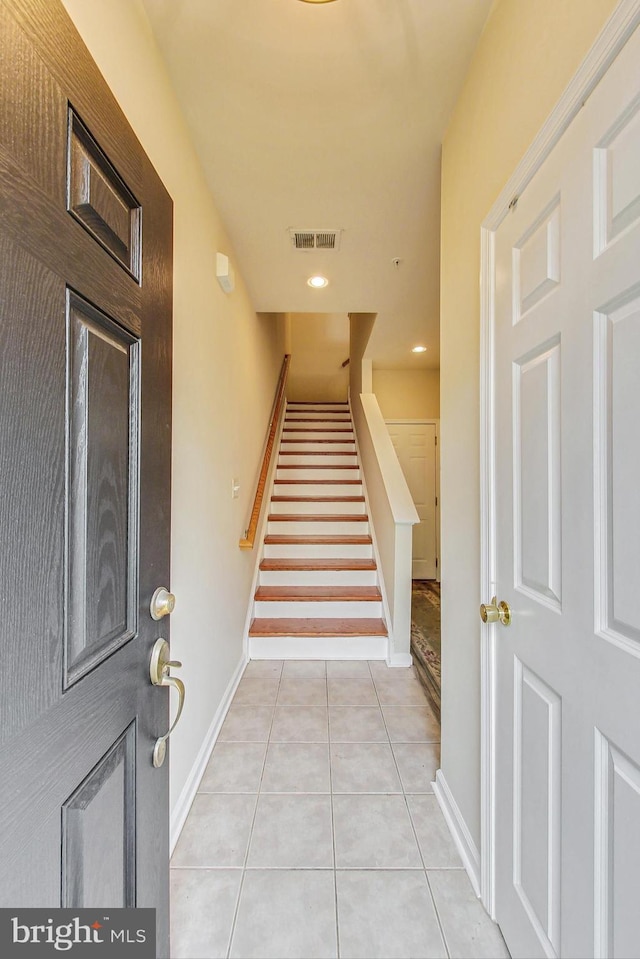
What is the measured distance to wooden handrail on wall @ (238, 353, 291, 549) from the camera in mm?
2576

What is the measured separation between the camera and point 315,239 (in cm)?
217

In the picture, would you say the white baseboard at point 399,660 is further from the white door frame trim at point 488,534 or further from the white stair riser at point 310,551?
the white door frame trim at point 488,534

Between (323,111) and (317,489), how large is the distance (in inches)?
122

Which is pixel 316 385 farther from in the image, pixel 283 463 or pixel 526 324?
pixel 526 324

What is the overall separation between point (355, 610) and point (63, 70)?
2.93m

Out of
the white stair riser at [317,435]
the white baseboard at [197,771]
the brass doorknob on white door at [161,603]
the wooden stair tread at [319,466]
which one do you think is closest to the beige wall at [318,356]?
the white stair riser at [317,435]

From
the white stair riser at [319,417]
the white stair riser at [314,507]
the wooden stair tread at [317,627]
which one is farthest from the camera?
the white stair riser at [319,417]

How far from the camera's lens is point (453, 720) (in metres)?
1.46

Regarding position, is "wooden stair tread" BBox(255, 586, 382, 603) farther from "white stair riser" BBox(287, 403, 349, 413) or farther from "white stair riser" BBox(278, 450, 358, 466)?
"white stair riser" BBox(287, 403, 349, 413)

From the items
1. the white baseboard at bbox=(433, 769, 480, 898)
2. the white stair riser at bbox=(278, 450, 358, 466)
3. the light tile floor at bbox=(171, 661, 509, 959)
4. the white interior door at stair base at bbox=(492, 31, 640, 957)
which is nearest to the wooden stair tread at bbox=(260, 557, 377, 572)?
the light tile floor at bbox=(171, 661, 509, 959)

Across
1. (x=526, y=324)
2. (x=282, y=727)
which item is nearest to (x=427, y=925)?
(x=282, y=727)

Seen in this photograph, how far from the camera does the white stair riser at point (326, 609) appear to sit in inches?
116

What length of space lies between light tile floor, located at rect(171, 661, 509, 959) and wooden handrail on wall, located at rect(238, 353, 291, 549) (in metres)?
0.97

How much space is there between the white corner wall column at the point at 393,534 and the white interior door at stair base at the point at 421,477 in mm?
1174
